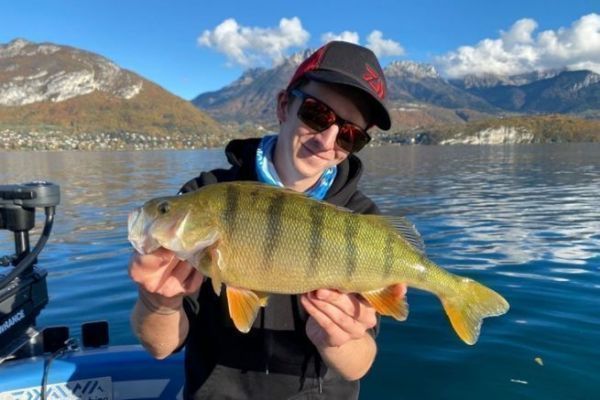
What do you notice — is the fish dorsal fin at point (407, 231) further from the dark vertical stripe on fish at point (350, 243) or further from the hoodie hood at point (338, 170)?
the hoodie hood at point (338, 170)

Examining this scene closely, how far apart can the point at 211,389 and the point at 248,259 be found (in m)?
1.28

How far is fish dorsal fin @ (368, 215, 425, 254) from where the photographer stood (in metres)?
3.30

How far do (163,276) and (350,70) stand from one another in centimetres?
185

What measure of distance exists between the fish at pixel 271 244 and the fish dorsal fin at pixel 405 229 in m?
0.06

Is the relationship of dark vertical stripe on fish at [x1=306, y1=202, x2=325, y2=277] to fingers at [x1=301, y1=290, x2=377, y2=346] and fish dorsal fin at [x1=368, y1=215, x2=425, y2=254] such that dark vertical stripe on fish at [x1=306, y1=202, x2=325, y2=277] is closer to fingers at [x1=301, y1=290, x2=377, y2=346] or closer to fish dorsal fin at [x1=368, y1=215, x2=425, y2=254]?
Answer: fingers at [x1=301, y1=290, x2=377, y2=346]

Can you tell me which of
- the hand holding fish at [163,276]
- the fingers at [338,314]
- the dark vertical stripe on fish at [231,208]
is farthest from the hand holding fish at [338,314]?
the hand holding fish at [163,276]

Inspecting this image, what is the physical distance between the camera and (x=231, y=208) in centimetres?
304

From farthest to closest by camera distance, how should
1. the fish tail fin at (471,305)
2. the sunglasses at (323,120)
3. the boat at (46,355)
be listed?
1. the boat at (46,355)
2. the sunglasses at (323,120)
3. the fish tail fin at (471,305)

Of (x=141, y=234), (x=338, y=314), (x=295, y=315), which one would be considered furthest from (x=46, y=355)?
(x=338, y=314)

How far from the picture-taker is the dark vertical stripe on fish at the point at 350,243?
3.03 m

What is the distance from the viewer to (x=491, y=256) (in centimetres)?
1414

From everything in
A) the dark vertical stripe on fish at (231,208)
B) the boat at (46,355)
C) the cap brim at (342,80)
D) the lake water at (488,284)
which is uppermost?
the cap brim at (342,80)

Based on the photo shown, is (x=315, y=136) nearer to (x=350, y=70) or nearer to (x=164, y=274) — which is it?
(x=350, y=70)

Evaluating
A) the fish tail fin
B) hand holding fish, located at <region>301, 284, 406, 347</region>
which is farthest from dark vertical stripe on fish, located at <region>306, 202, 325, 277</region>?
the fish tail fin
